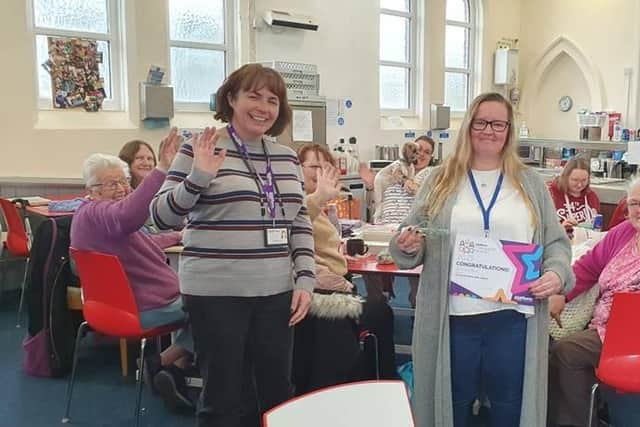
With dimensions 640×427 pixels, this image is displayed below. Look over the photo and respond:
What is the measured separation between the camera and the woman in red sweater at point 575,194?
425 cm

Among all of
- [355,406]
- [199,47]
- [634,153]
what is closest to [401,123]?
[199,47]

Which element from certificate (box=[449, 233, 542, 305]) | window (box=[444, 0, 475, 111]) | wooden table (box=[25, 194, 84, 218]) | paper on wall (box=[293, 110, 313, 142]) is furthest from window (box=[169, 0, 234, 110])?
Result: certificate (box=[449, 233, 542, 305])

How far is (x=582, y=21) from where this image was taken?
9180 millimetres

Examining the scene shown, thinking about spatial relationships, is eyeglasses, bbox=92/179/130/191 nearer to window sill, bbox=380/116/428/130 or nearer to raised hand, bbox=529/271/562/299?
raised hand, bbox=529/271/562/299

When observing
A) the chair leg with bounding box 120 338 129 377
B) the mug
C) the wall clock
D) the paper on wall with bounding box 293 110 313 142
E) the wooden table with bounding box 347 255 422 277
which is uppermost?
the wall clock

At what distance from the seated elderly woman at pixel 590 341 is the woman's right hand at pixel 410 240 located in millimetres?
724

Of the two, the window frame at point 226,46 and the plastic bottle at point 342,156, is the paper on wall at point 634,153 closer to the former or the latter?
the plastic bottle at point 342,156

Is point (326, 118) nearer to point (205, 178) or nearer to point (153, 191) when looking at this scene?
point (153, 191)

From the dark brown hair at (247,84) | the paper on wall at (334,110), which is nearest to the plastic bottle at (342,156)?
the paper on wall at (334,110)

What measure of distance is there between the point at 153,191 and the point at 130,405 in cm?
132

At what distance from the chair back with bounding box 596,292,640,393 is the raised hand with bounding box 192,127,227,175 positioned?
1.36 metres

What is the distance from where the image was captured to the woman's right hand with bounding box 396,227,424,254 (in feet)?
6.89

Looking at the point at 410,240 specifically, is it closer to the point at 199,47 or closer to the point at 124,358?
the point at 124,358

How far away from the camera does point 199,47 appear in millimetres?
6543
